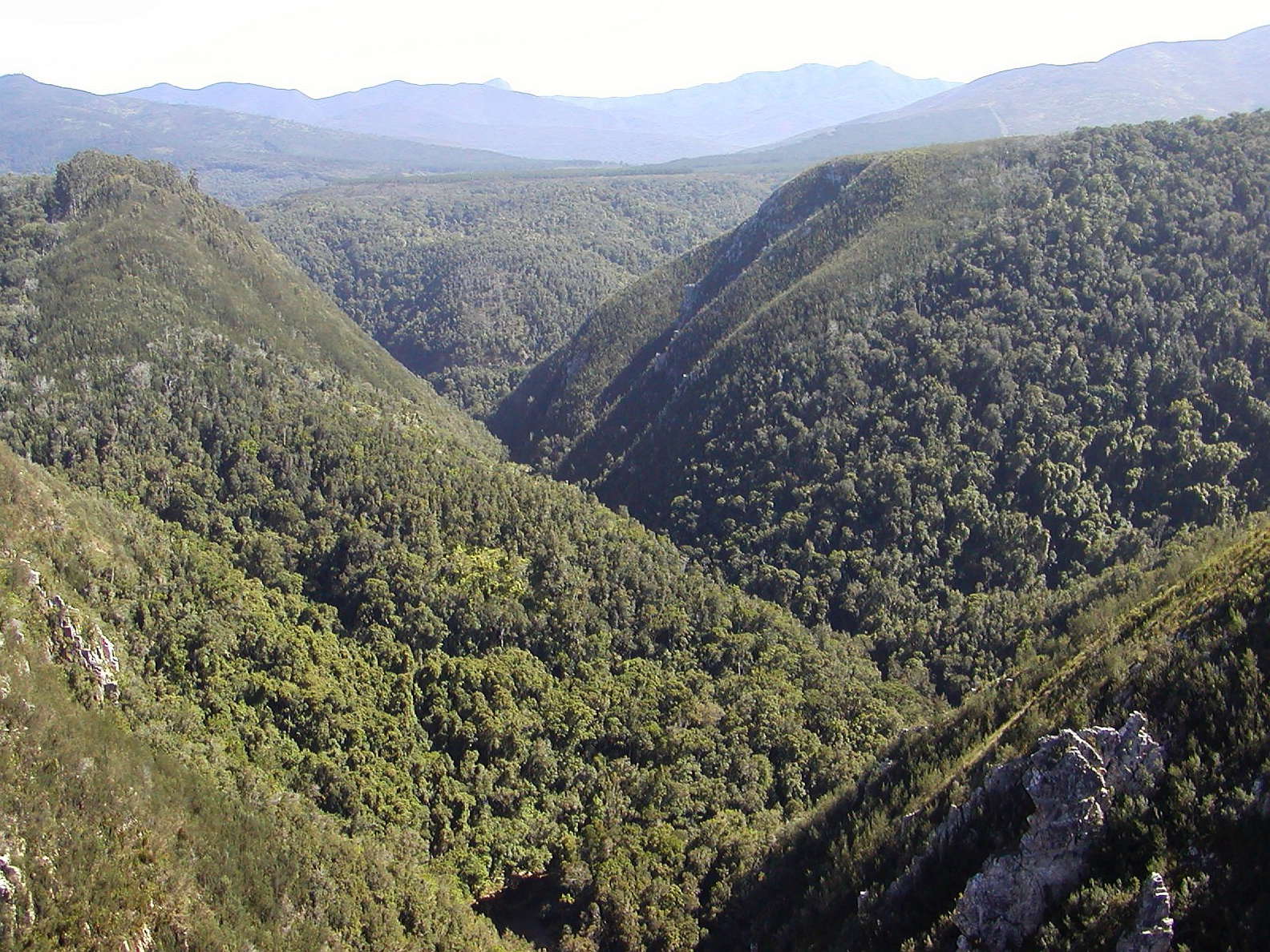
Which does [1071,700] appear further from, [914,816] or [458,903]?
[458,903]

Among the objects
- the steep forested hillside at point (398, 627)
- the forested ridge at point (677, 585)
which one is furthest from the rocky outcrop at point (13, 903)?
the steep forested hillside at point (398, 627)

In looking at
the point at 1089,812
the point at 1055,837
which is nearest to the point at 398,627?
the point at 1055,837

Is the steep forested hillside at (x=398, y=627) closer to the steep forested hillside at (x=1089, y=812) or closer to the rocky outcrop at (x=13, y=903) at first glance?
the rocky outcrop at (x=13, y=903)

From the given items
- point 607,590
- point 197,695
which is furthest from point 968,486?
point 197,695

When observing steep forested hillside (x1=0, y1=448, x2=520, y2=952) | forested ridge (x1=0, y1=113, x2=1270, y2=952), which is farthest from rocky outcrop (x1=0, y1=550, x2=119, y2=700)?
forested ridge (x1=0, y1=113, x2=1270, y2=952)

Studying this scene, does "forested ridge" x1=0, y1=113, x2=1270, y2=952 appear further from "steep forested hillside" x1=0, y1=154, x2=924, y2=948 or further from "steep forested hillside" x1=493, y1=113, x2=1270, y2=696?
"steep forested hillside" x1=493, y1=113, x2=1270, y2=696

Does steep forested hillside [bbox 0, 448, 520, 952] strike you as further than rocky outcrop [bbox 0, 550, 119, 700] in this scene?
No

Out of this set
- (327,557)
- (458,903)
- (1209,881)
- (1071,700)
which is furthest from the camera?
(327,557)
